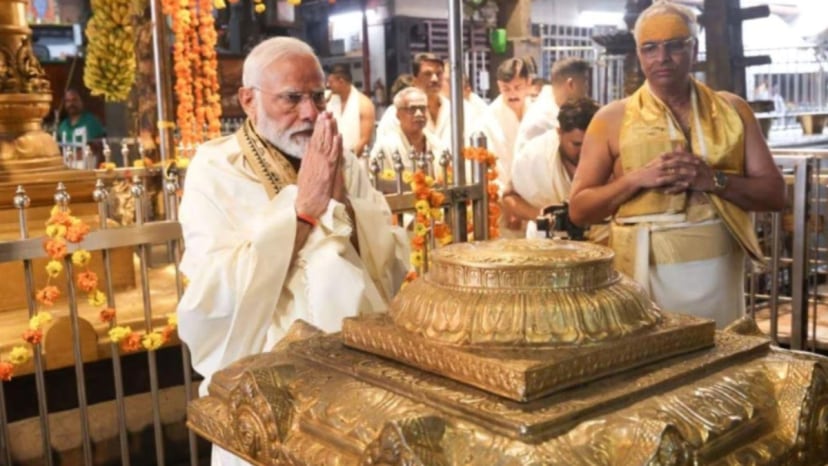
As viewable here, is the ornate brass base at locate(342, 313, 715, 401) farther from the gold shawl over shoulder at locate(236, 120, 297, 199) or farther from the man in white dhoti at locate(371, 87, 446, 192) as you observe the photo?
the man in white dhoti at locate(371, 87, 446, 192)

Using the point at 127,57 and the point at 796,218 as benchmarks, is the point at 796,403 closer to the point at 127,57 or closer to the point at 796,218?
the point at 796,218

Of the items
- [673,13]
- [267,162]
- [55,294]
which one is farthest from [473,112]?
[267,162]

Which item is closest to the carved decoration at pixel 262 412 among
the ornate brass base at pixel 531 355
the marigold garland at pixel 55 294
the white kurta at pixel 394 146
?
the ornate brass base at pixel 531 355

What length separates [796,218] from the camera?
4223mm

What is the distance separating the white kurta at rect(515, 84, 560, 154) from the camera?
592 centimetres

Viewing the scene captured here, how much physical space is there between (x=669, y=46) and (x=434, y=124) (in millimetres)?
4343

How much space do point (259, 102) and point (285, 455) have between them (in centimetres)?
138

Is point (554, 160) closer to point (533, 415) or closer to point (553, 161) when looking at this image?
point (553, 161)

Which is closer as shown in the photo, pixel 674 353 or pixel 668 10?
pixel 674 353

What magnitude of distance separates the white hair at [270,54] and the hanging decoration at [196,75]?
388 cm

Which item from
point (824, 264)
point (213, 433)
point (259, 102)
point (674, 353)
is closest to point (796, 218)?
point (824, 264)

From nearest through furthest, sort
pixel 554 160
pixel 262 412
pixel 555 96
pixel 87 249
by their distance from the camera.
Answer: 1. pixel 262 412
2. pixel 87 249
3. pixel 554 160
4. pixel 555 96

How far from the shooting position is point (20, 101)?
184 inches

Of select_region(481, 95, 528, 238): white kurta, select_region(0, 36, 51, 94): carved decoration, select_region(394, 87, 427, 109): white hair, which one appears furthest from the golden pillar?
select_region(481, 95, 528, 238): white kurta
